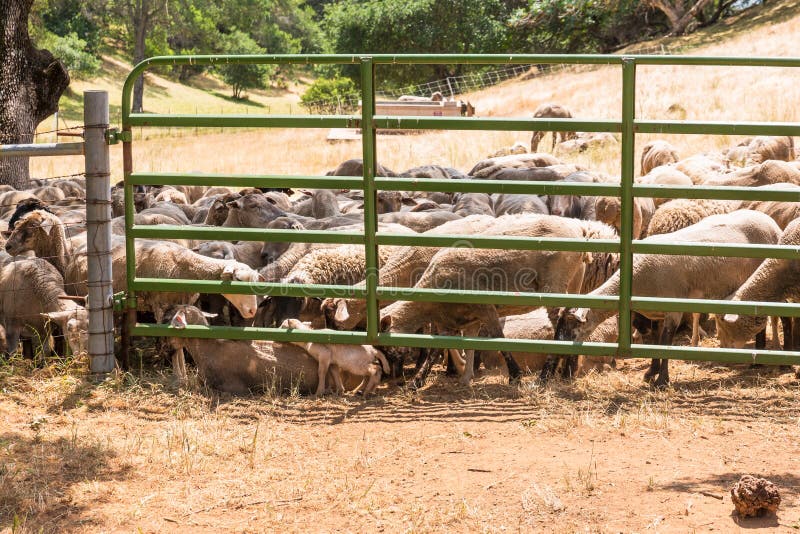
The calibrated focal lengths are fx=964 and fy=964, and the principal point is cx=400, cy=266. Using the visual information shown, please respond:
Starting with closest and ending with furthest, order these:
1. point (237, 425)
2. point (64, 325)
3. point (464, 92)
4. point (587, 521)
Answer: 1. point (587, 521)
2. point (237, 425)
3. point (64, 325)
4. point (464, 92)

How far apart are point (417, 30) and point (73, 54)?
55.5 feet

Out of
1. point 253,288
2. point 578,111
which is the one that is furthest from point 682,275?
point 578,111

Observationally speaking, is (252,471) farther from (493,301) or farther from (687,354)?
(687,354)

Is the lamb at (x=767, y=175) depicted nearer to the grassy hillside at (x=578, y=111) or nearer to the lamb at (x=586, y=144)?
the grassy hillside at (x=578, y=111)

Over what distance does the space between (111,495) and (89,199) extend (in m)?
2.62

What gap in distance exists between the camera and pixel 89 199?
6.93 metres

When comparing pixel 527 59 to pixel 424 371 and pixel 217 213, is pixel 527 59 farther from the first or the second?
pixel 217 213

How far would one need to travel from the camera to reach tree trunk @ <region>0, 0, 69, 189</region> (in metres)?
13.6

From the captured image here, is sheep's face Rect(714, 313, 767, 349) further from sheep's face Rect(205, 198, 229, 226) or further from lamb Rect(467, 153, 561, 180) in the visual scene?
lamb Rect(467, 153, 561, 180)

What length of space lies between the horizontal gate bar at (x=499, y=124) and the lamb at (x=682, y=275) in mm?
1345

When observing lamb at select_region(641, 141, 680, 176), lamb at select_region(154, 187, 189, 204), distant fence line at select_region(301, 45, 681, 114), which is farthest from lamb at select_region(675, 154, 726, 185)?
distant fence line at select_region(301, 45, 681, 114)

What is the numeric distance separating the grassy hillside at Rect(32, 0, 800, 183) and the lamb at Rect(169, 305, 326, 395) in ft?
39.1

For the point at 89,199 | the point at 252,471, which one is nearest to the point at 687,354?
the point at 252,471

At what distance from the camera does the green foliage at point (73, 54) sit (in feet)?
149
